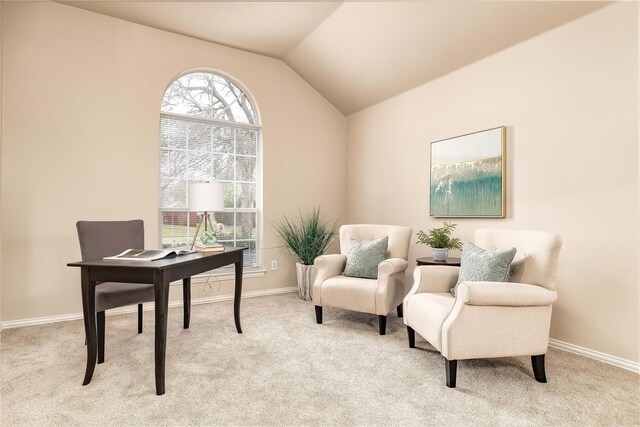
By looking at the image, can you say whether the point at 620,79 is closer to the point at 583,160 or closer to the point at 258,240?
the point at 583,160

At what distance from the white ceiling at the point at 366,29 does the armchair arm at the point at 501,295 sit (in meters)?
2.04

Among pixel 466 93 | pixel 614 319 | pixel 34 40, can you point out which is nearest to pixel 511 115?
pixel 466 93

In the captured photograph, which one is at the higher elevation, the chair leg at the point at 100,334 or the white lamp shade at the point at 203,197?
the white lamp shade at the point at 203,197

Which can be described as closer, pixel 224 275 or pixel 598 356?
pixel 598 356

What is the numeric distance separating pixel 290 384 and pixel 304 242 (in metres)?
2.21

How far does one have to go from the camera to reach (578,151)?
2.61 metres

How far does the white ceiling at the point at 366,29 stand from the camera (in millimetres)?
2871

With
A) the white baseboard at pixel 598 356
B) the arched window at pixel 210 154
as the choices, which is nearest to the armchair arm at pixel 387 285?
the white baseboard at pixel 598 356

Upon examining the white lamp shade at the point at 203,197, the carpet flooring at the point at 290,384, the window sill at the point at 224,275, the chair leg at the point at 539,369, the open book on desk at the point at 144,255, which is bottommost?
the carpet flooring at the point at 290,384

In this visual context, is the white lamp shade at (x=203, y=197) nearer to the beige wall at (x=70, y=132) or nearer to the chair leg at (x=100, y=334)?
the chair leg at (x=100, y=334)

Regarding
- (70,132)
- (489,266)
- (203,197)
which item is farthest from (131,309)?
(489,266)

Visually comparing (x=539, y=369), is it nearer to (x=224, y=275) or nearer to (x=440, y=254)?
(x=440, y=254)

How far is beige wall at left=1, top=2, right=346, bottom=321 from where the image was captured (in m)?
3.16

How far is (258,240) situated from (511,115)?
9.79 ft
